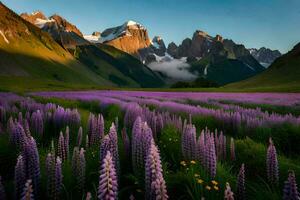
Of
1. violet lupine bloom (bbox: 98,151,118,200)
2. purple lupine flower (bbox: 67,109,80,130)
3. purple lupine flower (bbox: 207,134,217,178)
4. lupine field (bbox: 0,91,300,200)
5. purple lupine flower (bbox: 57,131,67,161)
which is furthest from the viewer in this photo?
purple lupine flower (bbox: 67,109,80,130)

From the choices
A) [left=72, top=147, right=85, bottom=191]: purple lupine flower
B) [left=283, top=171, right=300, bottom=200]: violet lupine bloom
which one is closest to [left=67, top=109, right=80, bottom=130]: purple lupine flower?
[left=72, top=147, right=85, bottom=191]: purple lupine flower

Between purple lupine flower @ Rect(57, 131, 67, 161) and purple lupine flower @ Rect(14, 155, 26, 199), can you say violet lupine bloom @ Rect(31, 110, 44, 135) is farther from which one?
purple lupine flower @ Rect(14, 155, 26, 199)

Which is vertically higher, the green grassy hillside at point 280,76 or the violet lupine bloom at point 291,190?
the green grassy hillside at point 280,76

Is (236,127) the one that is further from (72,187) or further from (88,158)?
(72,187)

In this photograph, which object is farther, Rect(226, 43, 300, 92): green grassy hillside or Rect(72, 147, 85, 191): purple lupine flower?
Rect(226, 43, 300, 92): green grassy hillside

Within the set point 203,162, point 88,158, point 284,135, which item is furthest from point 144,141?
point 284,135

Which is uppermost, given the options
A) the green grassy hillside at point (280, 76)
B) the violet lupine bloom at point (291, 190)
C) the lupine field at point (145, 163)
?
the green grassy hillside at point (280, 76)

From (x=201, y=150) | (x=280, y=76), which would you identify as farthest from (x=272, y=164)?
(x=280, y=76)

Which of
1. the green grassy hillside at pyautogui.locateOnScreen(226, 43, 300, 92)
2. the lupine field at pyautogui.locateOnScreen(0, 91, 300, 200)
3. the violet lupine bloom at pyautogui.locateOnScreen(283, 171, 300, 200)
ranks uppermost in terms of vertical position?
the green grassy hillside at pyautogui.locateOnScreen(226, 43, 300, 92)

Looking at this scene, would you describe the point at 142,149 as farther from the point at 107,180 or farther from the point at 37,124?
the point at 37,124

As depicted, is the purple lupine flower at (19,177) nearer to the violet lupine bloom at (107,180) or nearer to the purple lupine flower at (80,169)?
the purple lupine flower at (80,169)

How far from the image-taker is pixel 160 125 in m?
6.84

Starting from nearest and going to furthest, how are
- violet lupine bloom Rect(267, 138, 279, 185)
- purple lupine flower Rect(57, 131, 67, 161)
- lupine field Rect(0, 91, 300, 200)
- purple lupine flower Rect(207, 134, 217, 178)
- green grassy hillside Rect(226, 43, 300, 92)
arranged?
lupine field Rect(0, 91, 300, 200)
purple lupine flower Rect(207, 134, 217, 178)
violet lupine bloom Rect(267, 138, 279, 185)
purple lupine flower Rect(57, 131, 67, 161)
green grassy hillside Rect(226, 43, 300, 92)

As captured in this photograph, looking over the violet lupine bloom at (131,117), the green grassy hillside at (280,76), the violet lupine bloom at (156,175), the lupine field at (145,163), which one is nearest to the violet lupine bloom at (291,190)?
the lupine field at (145,163)
